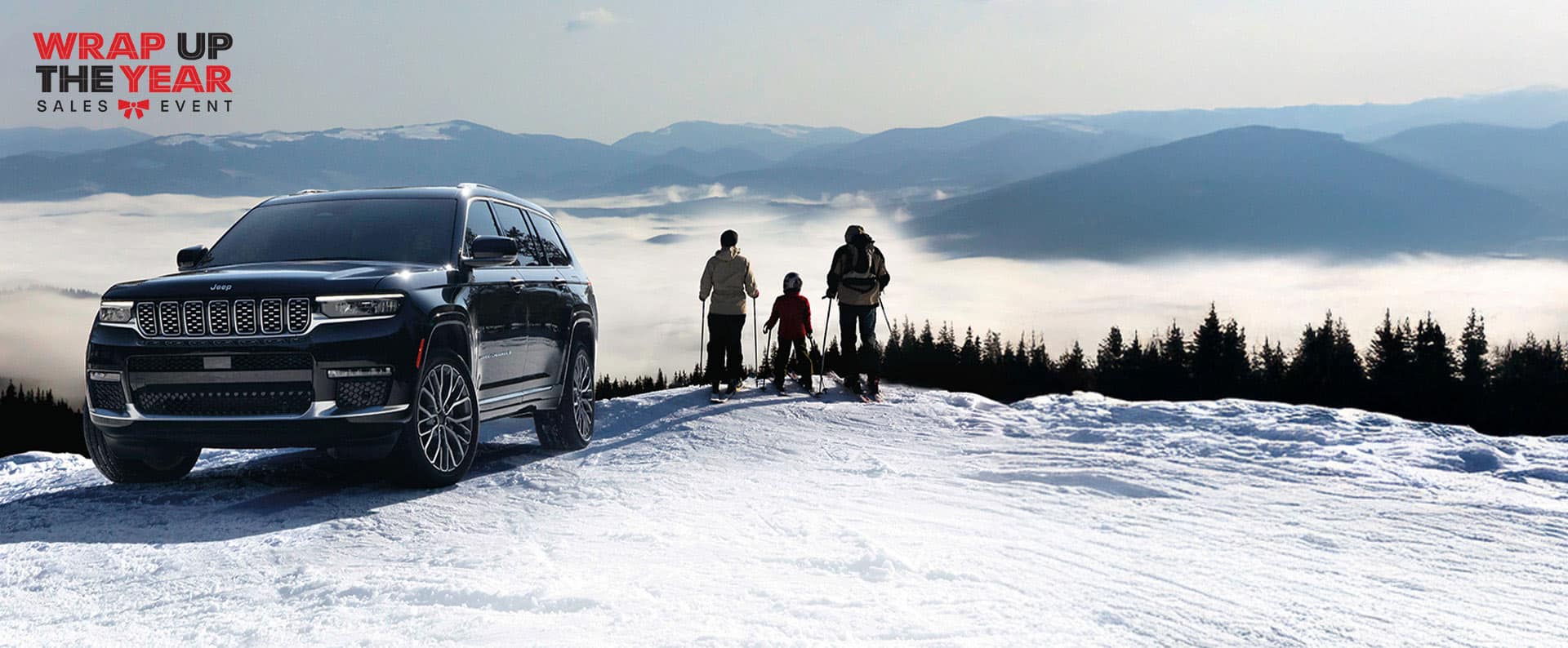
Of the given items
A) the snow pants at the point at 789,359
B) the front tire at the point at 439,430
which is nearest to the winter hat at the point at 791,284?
the snow pants at the point at 789,359

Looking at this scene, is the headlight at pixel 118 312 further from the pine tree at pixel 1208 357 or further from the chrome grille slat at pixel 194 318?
the pine tree at pixel 1208 357

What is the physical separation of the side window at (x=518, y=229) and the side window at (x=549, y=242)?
121 mm

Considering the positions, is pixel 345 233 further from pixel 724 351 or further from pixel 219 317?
pixel 724 351

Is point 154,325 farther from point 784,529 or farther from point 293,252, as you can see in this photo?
point 784,529

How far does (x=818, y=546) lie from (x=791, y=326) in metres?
8.64

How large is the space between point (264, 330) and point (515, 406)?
233 cm

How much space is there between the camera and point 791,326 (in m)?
14.8

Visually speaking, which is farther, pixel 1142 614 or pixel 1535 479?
pixel 1535 479

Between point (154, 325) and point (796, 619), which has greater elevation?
point (154, 325)

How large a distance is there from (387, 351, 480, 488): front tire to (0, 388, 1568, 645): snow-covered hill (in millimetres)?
248

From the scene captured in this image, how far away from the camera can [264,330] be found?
7.20 meters

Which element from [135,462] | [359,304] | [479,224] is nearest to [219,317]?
[359,304]

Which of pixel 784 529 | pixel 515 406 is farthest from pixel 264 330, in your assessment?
pixel 784 529

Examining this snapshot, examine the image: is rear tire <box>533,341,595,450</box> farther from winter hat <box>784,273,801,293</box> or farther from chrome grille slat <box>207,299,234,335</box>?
winter hat <box>784,273,801,293</box>
